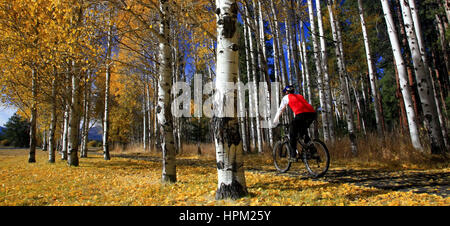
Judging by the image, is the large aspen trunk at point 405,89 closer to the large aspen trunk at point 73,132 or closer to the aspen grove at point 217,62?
the aspen grove at point 217,62

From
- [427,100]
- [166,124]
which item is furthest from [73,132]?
[427,100]

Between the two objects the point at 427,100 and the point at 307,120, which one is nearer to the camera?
the point at 307,120

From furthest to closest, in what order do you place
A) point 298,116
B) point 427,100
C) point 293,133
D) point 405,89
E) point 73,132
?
point 73,132
point 405,89
point 427,100
point 293,133
point 298,116

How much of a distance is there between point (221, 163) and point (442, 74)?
21938 mm

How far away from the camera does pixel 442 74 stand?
56.2ft

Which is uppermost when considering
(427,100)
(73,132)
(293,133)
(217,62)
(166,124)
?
(217,62)

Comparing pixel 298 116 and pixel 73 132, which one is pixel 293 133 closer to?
pixel 298 116

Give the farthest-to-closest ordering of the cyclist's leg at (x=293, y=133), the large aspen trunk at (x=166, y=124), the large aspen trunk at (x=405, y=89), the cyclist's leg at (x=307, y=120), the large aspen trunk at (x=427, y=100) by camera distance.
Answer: the large aspen trunk at (x=405, y=89)
the large aspen trunk at (x=427, y=100)
the cyclist's leg at (x=293, y=133)
the cyclist's leg at (x=307, y=120)
the large aspen trunk at (x=166, y=124)

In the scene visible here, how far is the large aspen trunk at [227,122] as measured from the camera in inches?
125

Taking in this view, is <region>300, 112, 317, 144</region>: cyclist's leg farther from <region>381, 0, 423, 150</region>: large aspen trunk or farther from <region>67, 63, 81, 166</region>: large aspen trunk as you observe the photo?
<region>67, 63, 81, 166</region>: large aspen trunk

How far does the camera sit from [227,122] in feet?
10.6

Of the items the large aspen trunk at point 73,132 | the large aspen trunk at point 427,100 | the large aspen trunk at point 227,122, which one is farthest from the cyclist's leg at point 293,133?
the large aspen trunk at point 73,132
